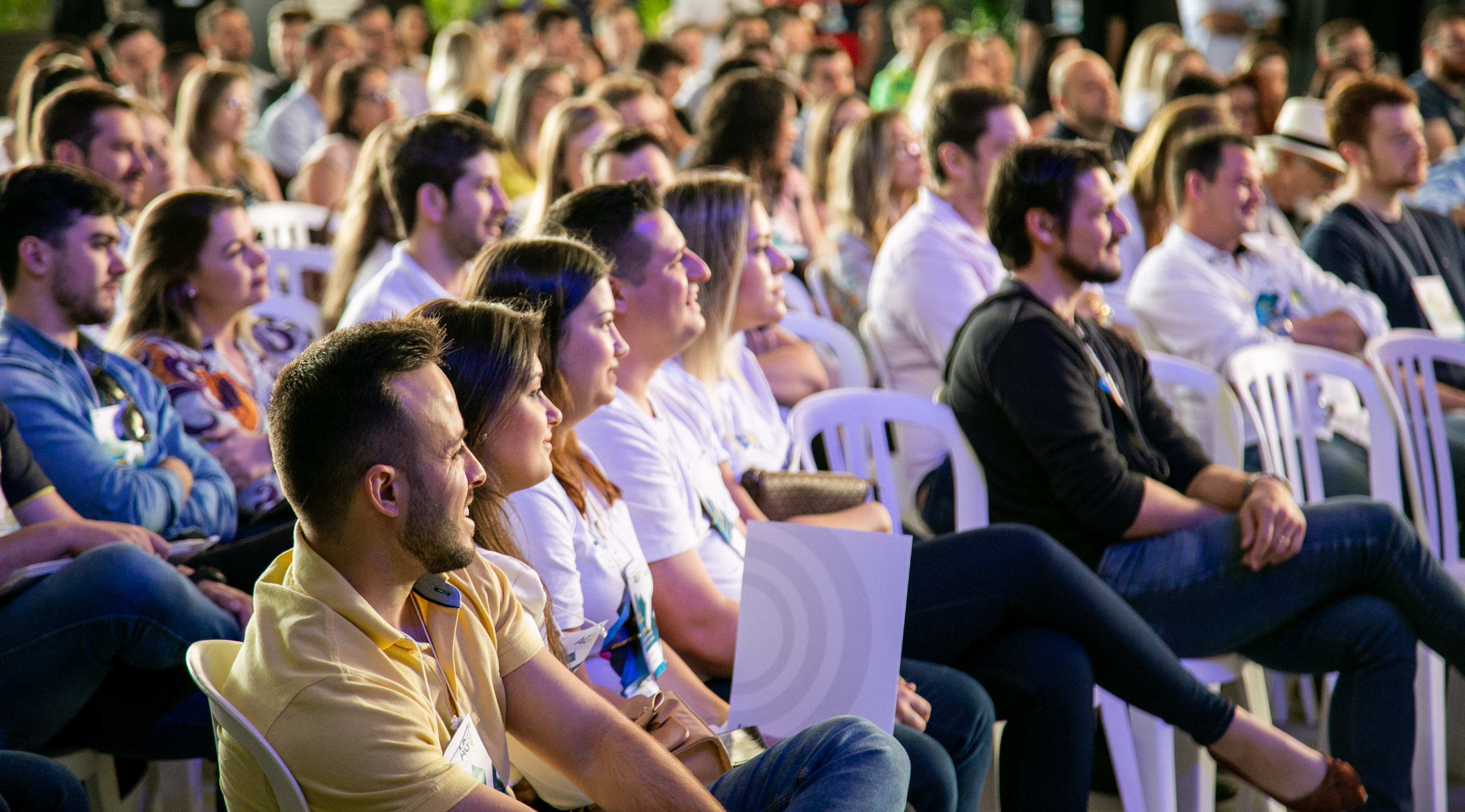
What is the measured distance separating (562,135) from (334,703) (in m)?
2.58

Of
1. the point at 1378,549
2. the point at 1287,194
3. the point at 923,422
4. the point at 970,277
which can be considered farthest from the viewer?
the point at 1287,194

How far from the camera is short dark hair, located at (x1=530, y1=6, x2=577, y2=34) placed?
7992 mm

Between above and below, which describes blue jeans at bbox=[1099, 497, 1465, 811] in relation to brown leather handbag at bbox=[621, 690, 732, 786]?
below

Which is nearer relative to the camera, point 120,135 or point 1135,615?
point 1135,615

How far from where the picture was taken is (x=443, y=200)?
2771 mm

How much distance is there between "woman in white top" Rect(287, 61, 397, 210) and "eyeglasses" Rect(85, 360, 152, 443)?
261 cm

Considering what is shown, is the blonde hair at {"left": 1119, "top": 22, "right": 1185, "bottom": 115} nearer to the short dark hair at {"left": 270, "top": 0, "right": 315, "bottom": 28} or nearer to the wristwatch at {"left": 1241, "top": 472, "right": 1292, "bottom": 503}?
the short dark hair at {"left": 270, "top": 0, "right": 315, "bottom": 28}

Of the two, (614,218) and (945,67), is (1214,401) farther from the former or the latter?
(945,67)

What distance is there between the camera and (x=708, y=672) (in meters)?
1.88

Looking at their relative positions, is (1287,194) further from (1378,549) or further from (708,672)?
(708,672)

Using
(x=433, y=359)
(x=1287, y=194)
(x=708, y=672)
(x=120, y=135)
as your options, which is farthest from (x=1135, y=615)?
(x=1287, y=194)

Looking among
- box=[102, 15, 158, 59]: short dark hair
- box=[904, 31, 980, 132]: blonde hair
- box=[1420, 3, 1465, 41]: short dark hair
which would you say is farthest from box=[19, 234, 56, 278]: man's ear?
box=[1420, 3, 1465, 41]: short dark hair

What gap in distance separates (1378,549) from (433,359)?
168 cm

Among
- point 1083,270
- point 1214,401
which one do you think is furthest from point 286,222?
point 1214,401
